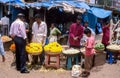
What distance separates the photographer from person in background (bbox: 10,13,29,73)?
33.6 feet

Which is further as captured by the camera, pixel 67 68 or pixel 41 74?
pixel 67 68

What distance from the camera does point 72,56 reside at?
10.9 m

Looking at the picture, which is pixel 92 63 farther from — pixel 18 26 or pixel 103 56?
pixel 18 26

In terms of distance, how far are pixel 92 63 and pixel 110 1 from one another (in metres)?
36.2

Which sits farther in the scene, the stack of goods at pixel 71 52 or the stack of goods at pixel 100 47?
the stack of goods at pixel 100 47

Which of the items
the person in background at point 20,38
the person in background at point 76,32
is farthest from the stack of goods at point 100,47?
the person in background at point 20,38

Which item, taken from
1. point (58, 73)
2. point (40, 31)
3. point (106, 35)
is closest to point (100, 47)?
point (106, 35)

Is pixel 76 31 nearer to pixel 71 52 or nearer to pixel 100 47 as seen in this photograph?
pixel 71 52

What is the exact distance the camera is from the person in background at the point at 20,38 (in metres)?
10.2

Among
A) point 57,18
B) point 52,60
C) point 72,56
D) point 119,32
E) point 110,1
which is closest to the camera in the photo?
point 72,56

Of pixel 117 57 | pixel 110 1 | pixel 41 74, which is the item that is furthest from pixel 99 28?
pixel 41 74

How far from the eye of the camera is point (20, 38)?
1031 centimetres

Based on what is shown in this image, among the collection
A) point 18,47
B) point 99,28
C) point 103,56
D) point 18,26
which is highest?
point 18,26

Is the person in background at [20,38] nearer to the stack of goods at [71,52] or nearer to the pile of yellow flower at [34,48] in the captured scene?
the pile of yellow flower at [34,48]
